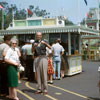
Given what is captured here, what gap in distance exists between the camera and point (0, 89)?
7.47m

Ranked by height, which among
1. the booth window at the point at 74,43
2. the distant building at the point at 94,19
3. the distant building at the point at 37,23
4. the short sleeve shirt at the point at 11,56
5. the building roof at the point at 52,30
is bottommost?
the short sleeve shirt at the point at 11,56

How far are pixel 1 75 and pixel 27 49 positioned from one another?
3783mm

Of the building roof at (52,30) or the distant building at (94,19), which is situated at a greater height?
the distant building at (94,19)

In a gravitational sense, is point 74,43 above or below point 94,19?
below

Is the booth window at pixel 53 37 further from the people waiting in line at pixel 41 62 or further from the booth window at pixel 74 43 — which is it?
the people waiting in line at pixel 41 62

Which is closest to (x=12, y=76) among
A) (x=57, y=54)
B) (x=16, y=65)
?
(x=16, y=65)

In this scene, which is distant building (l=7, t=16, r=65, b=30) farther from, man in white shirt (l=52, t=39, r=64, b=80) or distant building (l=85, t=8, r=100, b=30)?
distant building (l=85, t=8, r=100, b=30)

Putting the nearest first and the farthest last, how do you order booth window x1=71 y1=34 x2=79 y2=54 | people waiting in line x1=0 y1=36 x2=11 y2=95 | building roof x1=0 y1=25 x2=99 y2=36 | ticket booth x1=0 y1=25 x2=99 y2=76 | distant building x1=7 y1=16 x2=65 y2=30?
people waiting in line x1=0 y1=36 x2=11 y2=95 → ticket booth x1=0 y1=25 x2=99 y2=76 → building roof x1=0 y1=25 x2=99 y2=36 → booth window x1=71 y1=34 x2=79 y2=54 → distant building x1=7 y1=16 x2=65 y2=30

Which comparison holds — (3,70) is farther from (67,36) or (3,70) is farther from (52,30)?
(67,36)

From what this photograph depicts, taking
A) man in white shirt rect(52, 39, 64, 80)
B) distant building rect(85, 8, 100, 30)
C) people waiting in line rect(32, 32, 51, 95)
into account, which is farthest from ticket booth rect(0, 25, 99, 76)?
distant building rect(85, 8, 100, 30)

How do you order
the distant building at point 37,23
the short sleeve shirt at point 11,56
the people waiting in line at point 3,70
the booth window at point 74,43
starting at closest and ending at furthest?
1. the short sleeve shirt at point 11,56
2. the people waiting in line at point 3,70
3. the booth window at point 74,43
4. the distant building at point 37,23

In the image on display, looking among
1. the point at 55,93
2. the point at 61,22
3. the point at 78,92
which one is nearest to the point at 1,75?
the point at 55,93

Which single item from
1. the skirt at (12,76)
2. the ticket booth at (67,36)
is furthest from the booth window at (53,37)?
the skirt at (12,76)

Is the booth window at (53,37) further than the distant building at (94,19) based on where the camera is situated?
No
